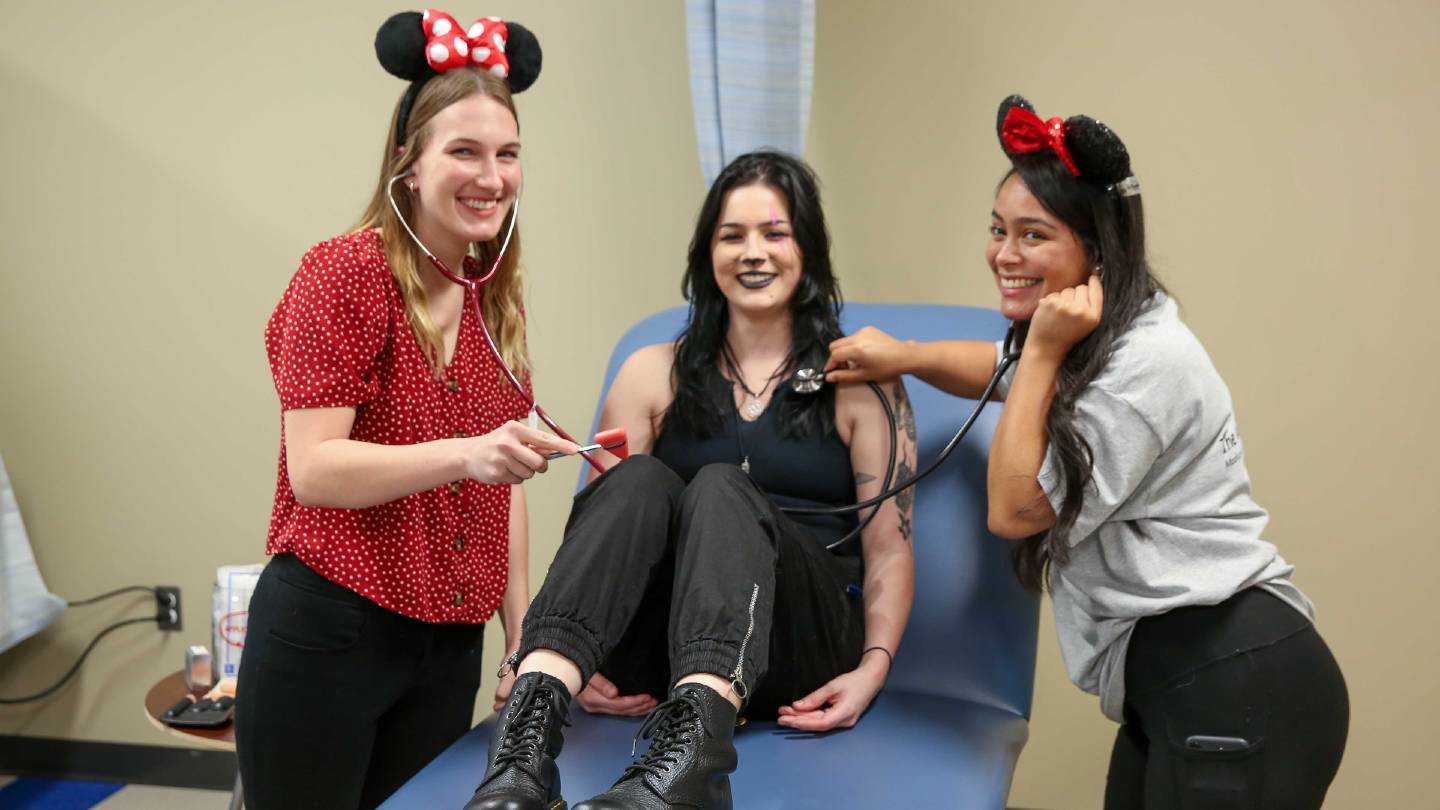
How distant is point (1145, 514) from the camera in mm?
1475

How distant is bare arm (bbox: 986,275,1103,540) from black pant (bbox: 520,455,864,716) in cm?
28

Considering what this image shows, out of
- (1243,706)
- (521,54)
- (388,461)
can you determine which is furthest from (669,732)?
(521,54)

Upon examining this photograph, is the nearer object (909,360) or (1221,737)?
(1221,737)

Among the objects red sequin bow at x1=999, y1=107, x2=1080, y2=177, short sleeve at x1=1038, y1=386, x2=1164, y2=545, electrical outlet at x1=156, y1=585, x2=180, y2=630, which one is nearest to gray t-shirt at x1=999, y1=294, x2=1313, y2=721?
A: short sleeve at x1=1038, y1=386, x2=1164, y2=545

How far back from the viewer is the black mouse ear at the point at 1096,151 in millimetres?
1483

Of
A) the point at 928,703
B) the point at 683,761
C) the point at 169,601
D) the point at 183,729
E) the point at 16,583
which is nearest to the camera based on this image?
the point at 683,761

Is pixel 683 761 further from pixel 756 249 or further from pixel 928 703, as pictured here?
pixel 756 249

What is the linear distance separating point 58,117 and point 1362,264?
2.58 metres

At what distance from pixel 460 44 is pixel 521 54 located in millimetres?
108

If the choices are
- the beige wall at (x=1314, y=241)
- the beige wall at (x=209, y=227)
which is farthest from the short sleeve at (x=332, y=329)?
the beige wall at (x=1314, y=241)

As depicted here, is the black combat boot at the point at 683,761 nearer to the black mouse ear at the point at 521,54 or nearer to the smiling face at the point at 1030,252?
the smiling face at the point at 1030,252

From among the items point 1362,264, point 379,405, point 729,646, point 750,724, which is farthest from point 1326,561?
point 379,405

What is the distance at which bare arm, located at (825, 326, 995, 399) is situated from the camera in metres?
1.81

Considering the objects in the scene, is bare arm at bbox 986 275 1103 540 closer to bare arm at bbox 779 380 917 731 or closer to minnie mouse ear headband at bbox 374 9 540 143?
bare arm at bbox 779 380 917 731
